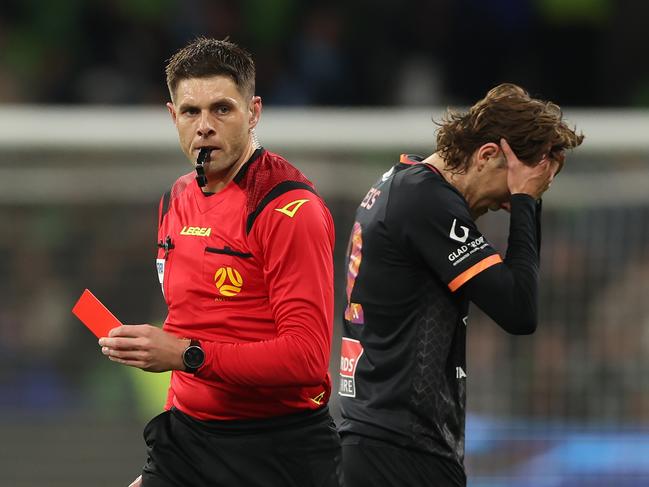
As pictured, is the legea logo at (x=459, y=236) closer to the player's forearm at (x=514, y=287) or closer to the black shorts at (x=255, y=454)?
the player's forearm at (x=514, y=287)

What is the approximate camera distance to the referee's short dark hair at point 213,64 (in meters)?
3.99

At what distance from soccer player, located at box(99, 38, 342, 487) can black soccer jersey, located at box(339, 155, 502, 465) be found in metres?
0.20

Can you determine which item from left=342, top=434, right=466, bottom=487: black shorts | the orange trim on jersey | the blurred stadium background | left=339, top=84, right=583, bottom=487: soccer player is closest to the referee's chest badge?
left=339, top=84, right=583, bottom=487: soccer player

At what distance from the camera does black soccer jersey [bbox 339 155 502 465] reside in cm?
406

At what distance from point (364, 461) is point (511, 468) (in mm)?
3980

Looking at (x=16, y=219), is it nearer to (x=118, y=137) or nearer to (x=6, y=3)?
(x=118, y=137)

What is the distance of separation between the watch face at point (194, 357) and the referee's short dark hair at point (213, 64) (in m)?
0.81

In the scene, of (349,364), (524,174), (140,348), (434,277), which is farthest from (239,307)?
(524,174)

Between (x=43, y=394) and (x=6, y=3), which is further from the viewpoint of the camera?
(x=6, y=3)

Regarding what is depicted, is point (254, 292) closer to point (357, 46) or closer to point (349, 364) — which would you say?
point (349, 364)

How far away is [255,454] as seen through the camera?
3.92m

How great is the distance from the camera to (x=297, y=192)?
3.88m

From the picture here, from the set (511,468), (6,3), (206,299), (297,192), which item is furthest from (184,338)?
(6,3)

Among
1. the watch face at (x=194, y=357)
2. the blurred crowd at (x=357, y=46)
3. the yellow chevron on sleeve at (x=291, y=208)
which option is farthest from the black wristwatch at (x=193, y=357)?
the blurred crowd at (x=357, y=46)
